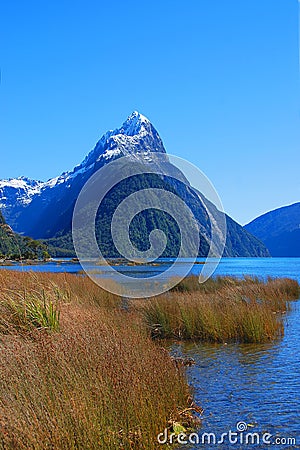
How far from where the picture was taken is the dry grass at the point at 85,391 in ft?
14.4

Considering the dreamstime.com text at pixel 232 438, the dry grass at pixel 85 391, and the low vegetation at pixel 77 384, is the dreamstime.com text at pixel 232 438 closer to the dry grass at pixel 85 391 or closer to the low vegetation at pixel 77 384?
the low vegetation at pixel 77 384

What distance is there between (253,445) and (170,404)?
118cm

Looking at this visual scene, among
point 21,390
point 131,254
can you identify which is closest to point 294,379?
point 21,390

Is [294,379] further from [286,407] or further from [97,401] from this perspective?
[97,401]

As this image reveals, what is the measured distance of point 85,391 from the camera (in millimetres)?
5188

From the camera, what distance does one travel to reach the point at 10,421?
4266 mm
